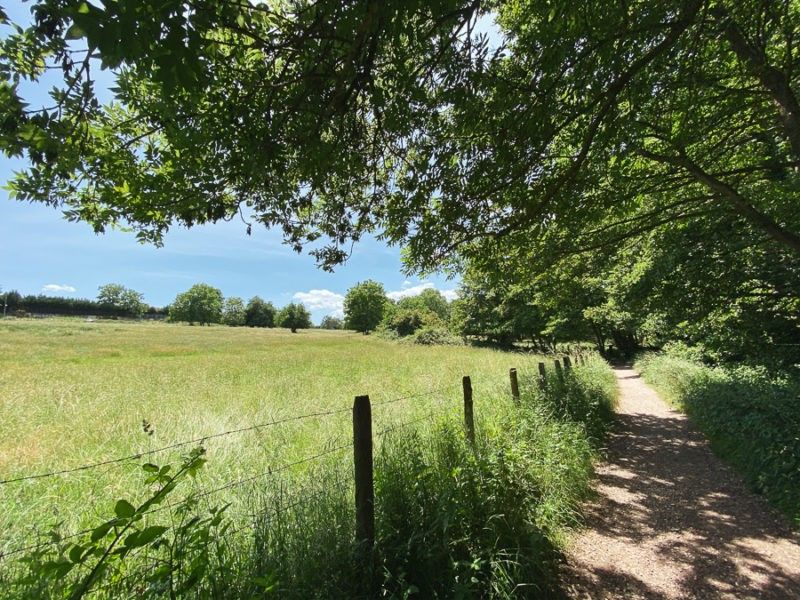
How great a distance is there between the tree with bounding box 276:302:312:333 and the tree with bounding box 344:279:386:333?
29.2m

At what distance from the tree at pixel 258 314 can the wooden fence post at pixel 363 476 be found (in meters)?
109

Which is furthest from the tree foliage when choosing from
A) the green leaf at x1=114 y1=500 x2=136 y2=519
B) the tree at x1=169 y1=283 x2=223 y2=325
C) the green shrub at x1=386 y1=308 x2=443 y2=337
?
the tree at x1=169 y1=283 x2=223 y2=325

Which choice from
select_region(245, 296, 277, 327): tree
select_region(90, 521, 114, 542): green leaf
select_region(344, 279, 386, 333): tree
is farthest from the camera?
select_region(245, 296, 277, 327): tree

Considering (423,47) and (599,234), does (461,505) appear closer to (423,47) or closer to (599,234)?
(423,47)

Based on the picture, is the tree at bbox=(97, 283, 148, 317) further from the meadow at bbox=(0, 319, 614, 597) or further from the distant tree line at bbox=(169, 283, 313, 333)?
the meadow at bbox=(0, 319, 614, 597)

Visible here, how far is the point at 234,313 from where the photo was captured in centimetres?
10656

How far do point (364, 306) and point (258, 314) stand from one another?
47238 mm

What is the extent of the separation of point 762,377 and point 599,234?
5.98 metres

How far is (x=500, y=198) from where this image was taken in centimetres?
425

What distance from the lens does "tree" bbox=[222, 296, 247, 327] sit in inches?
4131

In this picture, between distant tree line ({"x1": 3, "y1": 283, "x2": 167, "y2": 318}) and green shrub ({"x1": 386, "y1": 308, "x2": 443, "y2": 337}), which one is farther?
distant tree line ({"x1": 3, "y1": 283, "x2": 167, "y2": 318})

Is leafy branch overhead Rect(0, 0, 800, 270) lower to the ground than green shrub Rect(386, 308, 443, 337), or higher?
higher

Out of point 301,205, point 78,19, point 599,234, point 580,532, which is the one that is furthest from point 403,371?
point 78,19

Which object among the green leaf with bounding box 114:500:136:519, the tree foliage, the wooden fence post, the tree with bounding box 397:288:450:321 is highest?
the tree with bounding box 397:288:450:321
